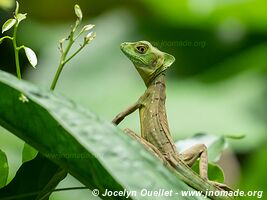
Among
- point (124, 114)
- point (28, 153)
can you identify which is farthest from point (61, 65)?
point (124, 114)

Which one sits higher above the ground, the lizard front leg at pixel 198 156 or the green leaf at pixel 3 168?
the lizard front leg at pixel 198 156

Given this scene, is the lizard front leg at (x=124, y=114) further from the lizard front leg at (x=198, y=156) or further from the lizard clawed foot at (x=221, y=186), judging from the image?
the lizard clawed foot at (x=221, y=186)

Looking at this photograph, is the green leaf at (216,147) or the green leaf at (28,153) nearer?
the green leaf at (28,153)

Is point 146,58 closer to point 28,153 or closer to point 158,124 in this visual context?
point 158,124

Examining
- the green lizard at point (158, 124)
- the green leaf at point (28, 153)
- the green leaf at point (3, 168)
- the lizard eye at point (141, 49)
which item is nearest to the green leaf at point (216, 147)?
the green lizard at point (158, 124)

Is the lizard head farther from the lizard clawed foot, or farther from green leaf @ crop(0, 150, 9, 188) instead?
green leaf @ crop(0, 150, 9, 188)

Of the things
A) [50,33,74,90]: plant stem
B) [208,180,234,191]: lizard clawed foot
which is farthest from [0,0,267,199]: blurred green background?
[50,33,74,90]: plant stem
